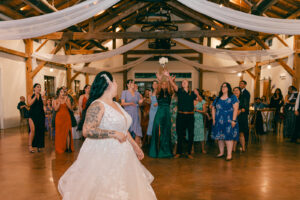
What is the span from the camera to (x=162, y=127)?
167 inches

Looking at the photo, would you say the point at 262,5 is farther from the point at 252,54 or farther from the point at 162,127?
the point at 162,127

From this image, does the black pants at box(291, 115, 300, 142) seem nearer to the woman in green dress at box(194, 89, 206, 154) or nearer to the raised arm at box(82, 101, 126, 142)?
the woman in green dress at box(194, 89, 206, 154)

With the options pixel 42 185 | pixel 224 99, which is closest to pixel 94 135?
pixel 42 185

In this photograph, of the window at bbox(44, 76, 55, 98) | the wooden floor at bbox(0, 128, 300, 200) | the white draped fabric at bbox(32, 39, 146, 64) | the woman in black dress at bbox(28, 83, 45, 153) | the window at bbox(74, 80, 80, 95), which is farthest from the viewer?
the window at bbox(74, 80, 80, 95)

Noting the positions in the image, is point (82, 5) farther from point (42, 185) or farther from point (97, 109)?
point (42, 185)

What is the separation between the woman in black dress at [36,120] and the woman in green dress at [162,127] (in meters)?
2.42

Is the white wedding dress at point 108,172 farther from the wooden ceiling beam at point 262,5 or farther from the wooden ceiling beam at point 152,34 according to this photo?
the wooden ceiling beam at point 152,34

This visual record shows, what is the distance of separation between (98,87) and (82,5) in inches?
89.7

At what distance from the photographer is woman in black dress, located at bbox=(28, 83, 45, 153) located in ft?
14.9

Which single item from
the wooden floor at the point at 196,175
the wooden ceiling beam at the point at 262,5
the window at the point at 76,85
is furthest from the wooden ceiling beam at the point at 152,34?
the window at the point at 76,85

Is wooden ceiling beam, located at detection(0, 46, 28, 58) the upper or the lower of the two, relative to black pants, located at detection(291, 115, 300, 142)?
upper

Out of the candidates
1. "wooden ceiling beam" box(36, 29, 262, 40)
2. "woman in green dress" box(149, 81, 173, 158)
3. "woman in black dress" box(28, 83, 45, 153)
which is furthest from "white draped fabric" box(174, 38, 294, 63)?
"woman in black dress" box(28, 83, 45, 153)

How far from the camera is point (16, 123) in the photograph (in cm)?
866

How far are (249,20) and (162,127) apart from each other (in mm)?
2345
